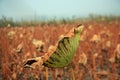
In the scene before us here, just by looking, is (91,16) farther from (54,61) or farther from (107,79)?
(54,61)

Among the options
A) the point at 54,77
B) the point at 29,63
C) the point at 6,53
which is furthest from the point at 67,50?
the point at 6,53

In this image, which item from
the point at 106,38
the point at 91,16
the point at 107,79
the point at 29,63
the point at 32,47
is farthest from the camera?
the point at 91,16

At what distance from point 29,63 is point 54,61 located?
0.11 meters

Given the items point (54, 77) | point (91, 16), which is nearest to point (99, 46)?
point (54, 77)

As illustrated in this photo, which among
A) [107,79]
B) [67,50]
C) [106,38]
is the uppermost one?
[67,50]

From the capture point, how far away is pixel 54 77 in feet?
9.20

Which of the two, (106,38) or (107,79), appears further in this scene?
(106,38)

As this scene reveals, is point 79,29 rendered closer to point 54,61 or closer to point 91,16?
point 54,61

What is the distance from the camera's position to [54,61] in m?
1.14

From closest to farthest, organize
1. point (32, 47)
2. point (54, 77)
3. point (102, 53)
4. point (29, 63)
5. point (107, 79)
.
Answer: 1. point (29, 63)
2. point (54, 77)
3. point (107, 79)
4. point (32, 47)
5. point (102, 53)

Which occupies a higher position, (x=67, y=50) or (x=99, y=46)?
(x=67, y=50)

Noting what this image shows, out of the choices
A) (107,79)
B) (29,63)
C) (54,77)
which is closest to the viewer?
(29,63)

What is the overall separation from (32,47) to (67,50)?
291 centimetres

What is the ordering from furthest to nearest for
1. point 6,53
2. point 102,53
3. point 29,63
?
point 102,53 → point 6,53 → point 29,63
